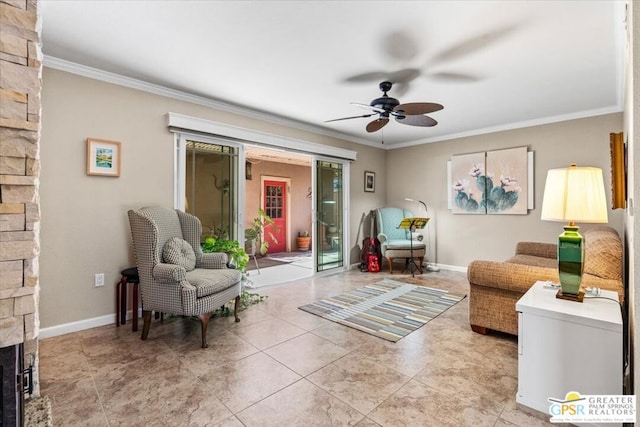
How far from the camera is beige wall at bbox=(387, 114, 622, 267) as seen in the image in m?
3.99

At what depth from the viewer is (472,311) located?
264 centimetres

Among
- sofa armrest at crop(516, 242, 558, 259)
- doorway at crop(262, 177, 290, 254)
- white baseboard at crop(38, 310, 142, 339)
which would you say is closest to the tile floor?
white baseboard at crop(38, 310, 142, 339)

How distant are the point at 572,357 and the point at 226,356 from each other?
2151 millimetres

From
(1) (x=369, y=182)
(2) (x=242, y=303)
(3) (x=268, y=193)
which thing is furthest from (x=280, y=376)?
(3) (x=268, y=193)

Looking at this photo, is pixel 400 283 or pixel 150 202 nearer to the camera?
pixel 150 202

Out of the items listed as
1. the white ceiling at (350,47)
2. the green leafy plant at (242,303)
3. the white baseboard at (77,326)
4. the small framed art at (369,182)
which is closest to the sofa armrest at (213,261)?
the green leafy plant at (242,303)

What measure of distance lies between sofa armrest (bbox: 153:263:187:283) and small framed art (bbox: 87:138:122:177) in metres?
1.15

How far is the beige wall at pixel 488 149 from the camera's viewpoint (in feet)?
13.1

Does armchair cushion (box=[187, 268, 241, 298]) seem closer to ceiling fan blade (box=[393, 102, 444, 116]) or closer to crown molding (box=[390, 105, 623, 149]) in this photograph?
ceiling fan blade (box=[393, 102, 444, 116])

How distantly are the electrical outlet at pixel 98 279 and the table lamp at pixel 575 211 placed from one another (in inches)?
143

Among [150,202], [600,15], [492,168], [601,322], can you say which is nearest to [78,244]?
[150,202]

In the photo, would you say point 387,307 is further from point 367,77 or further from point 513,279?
point 367,77

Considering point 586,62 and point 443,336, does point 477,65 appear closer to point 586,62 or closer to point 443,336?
point 586,62
